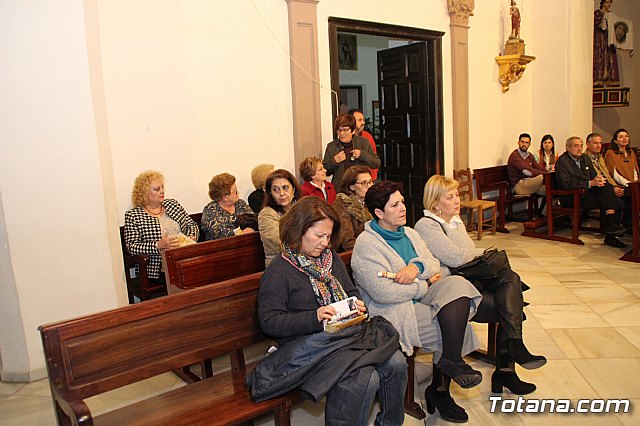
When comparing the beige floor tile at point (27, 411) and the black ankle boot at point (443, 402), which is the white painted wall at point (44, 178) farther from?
the black ankle boot at point (443, 402)

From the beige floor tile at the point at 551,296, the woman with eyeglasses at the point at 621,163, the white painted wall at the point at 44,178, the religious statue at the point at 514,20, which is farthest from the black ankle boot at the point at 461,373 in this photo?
the religious statue at the point at 514,20

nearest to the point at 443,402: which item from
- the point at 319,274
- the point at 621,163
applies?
the point at 319,274

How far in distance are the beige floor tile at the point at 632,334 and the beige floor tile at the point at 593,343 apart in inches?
1.3

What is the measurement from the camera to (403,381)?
2539mm

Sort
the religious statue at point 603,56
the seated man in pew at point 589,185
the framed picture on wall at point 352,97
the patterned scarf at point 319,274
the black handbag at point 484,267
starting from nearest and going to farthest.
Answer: the patterned scarf at point 319,274
the black handbag at point 484,267
the seated man in pew at point 589,185
the religious statue at point 603,56
the framed picture on wall at point 352,97

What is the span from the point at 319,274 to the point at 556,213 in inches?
208

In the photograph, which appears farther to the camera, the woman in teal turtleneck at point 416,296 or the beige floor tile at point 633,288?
the beige floor tile at point 633,288

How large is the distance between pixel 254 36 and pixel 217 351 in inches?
147

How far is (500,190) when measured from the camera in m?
7.83

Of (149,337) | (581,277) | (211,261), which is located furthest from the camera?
(581,277)

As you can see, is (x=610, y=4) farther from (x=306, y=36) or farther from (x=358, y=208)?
(x=358, y=208)

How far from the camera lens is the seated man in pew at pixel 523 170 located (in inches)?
305

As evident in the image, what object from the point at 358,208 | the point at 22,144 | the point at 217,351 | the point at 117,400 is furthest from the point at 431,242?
the point at 22,144

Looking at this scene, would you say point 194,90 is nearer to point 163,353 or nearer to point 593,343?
point 163,353
